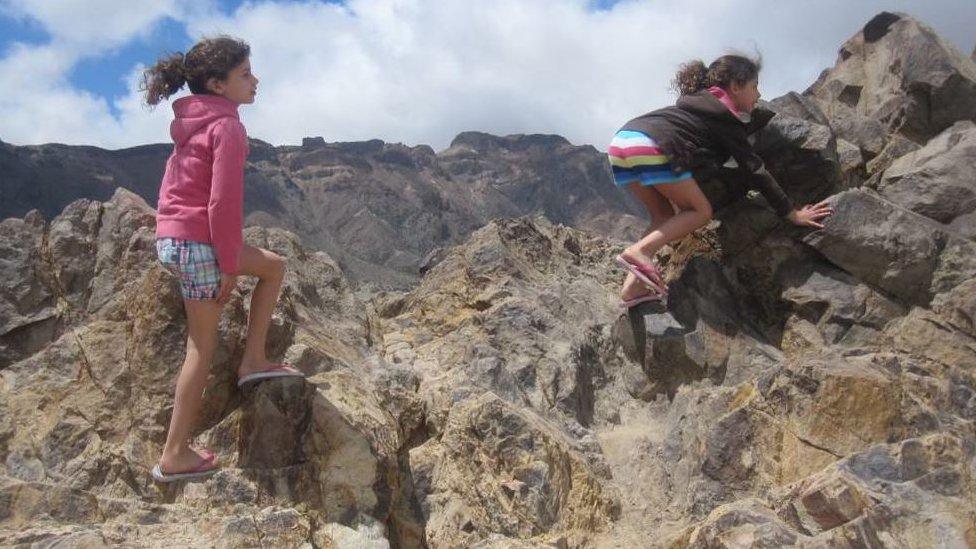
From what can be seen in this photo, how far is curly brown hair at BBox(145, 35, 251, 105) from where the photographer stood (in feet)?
18.3

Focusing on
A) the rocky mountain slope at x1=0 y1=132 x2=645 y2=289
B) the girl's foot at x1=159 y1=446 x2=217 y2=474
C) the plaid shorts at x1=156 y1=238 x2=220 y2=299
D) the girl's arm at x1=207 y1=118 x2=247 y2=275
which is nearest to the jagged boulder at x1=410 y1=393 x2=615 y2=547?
the girl's foot at x1=159 y1=446 x2=217 y2=474

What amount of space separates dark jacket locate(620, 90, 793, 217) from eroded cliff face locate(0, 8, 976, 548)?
66 cm

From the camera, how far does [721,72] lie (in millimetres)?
8070

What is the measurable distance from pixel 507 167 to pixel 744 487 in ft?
555

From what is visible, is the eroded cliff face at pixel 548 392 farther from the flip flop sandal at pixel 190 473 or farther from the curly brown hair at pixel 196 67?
the curly brown hair at pixel 196 67

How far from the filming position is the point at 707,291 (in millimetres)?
8242

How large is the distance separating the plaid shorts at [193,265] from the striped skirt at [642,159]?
3.98 m

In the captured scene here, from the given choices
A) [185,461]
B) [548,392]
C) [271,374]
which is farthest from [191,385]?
[548,392]

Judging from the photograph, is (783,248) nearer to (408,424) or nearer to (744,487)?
(744,487)

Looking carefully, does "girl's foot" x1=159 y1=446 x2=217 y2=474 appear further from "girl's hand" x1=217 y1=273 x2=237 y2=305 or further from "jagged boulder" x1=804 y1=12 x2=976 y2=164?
"jagged boulder" x1=804 y1=12 x2=976 y2=164

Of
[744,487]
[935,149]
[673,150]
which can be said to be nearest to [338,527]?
[744,487]

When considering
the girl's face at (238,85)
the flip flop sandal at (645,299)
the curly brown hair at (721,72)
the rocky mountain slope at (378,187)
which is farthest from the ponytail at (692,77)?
the rocky mountain slope at (378,187)

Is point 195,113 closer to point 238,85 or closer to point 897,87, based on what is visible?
point 238,85

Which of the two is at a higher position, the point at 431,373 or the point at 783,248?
the point at 783,248
